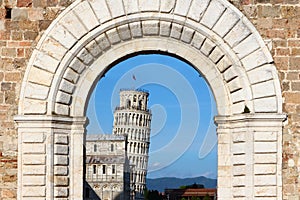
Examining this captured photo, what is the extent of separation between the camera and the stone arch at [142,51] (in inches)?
436

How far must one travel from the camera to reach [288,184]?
11047 millimetres

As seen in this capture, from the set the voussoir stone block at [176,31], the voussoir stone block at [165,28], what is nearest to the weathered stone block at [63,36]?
the voussoir stone block at [165,28]

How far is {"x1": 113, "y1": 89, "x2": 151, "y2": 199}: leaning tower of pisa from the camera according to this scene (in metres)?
83.4

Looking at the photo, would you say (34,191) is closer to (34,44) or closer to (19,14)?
(34,44)

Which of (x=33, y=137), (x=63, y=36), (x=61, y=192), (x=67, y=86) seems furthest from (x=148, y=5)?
(x=61, y=192)

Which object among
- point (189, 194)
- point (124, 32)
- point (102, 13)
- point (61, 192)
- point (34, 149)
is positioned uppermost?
point (102, 13)

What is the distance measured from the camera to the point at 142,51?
11.5 meters

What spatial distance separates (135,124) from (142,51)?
7227 cm

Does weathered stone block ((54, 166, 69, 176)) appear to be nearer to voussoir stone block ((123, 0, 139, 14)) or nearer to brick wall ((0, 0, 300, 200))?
brick wall ((0, 0, 300, 200))

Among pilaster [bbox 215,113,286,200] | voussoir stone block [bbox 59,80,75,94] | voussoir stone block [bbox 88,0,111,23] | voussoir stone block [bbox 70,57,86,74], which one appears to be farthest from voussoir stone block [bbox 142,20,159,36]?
pilaster [bbox 215,113,286,200]

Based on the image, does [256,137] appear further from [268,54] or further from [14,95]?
[14,95]

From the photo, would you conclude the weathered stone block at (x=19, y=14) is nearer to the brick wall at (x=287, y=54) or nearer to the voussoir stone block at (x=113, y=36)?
the voussoir stone block at (x=113, y=36)

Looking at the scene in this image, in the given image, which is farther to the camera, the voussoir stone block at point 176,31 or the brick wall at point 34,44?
the voussoir stone block at point 176,31

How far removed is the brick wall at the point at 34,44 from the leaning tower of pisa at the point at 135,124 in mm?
70759
